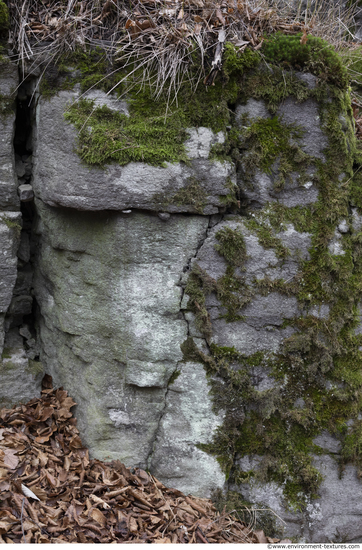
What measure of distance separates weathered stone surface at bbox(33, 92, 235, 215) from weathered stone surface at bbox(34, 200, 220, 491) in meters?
0.13

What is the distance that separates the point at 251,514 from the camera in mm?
2705

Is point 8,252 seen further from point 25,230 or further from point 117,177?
point 117,177

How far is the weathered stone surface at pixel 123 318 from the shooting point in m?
2.72

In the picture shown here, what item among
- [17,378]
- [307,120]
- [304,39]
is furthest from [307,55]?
[17,378]

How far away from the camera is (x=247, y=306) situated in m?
2.77

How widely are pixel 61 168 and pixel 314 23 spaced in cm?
226

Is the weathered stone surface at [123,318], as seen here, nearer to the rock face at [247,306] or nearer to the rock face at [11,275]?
the rock face at [247,306]

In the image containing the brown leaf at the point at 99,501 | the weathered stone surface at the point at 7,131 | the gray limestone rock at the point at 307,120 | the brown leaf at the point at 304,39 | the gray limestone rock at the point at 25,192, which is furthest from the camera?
the gray limestone rock at the point at 25,192

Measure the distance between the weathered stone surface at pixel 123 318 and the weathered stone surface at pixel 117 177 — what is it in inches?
5.1

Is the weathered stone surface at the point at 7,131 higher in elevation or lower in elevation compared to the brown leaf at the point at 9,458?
higher

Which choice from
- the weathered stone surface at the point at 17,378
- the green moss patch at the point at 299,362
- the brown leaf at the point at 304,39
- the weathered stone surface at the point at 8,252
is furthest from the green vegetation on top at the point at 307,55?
the weathered stone surface at the point at 17,378

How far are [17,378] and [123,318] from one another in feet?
3.66

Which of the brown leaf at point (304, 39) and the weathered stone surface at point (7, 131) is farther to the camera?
the weathered stone surface at point (7, 131)

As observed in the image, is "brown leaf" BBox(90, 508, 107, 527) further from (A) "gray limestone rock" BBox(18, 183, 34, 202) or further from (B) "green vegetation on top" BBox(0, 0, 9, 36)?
(B) "green vegetation on top" BBox(0, 0, 9, 36)
